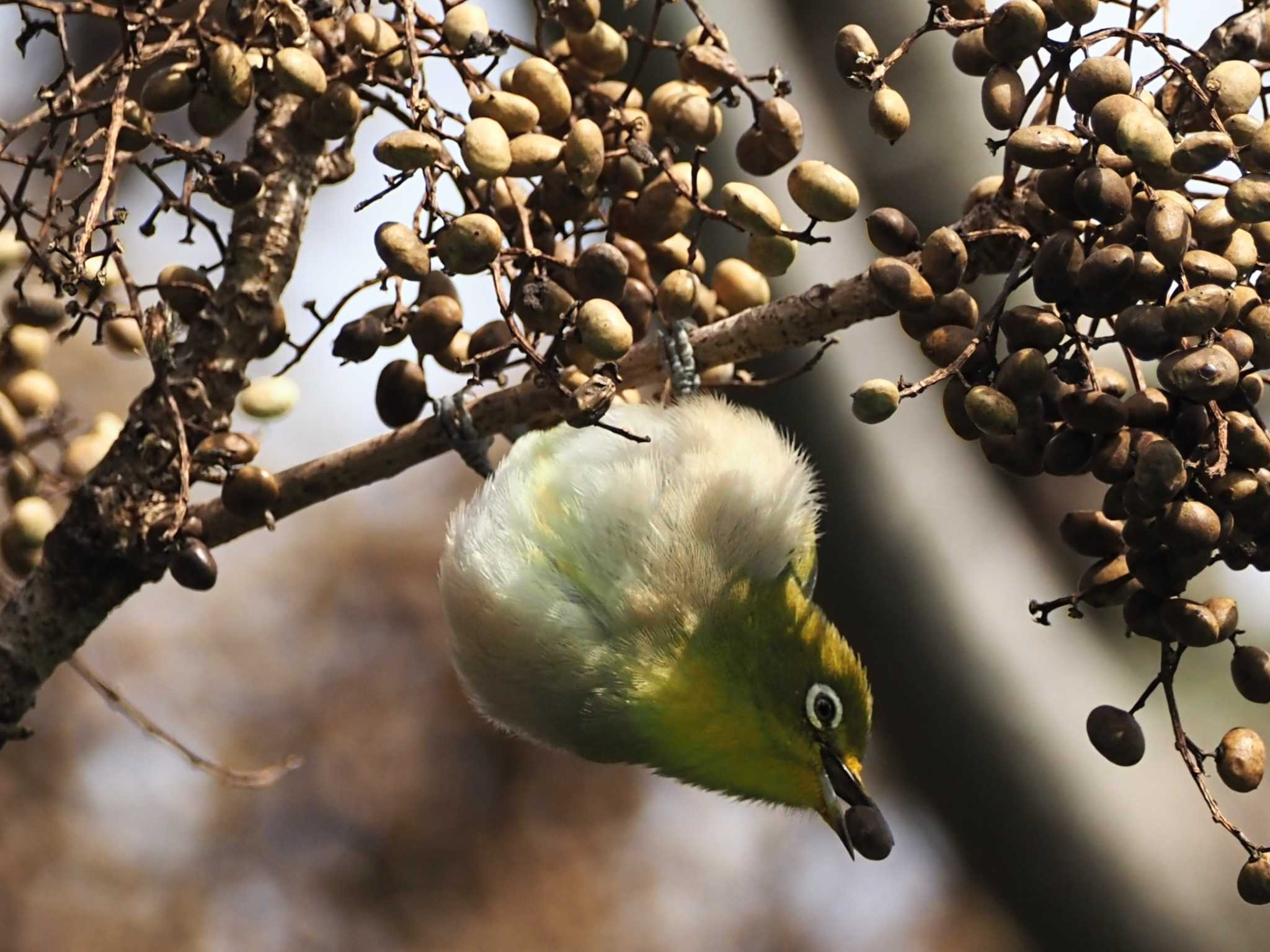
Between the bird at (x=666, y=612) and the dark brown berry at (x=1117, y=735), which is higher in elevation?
the dark brown berry at (x=1117, y=735)

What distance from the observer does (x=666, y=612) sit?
222 cm

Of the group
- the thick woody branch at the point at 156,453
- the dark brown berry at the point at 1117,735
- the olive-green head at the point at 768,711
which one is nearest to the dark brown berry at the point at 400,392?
the thick woody branch at the point at 156,453

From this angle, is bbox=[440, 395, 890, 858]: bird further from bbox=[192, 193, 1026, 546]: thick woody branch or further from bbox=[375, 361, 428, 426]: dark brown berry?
bbox=[375, 361, 428, 426]: dark brown berry

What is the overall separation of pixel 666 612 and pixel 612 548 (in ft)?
0.45

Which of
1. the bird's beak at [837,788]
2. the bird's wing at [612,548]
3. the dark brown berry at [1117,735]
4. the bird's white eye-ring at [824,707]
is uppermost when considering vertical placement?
the dark brown berry at [1117,735]

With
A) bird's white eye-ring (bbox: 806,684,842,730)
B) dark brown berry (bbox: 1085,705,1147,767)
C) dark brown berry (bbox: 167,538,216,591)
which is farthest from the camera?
bird's white eye-ring (bbox: 806,684,842,730)

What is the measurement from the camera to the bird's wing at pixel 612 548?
87.4 inches

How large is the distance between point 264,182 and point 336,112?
282 millimetres

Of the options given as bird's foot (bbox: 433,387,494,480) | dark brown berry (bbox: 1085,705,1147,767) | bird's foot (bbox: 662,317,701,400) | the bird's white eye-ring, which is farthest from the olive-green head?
dark brown berry (bbox: 1085,705,1147,767)

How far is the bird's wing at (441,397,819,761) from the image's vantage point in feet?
7.28

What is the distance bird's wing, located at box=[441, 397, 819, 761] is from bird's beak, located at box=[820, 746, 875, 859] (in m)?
0.35

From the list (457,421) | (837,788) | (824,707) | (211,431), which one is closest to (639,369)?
(457,421)

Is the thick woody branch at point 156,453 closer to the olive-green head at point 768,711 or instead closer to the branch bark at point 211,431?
the branch bark at point 211,431

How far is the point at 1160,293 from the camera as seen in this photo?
1336mm
